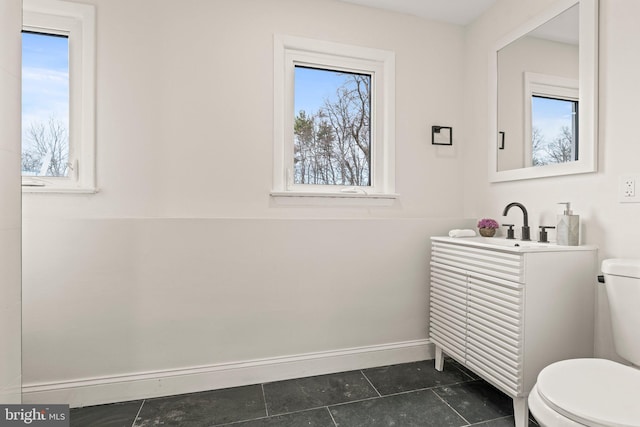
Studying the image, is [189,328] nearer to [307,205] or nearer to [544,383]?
[307,205]

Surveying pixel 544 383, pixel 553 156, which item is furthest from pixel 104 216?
pixel 553 156

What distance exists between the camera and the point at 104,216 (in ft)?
5.91

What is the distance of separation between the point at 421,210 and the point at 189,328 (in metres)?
1.67

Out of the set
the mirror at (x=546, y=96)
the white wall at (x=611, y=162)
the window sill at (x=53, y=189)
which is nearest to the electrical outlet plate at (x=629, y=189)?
the white wall at (x=611, y=162)

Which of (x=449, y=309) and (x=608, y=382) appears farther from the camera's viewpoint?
(x=449, y=309)

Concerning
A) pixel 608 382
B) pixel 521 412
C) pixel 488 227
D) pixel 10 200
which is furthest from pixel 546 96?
pixel 10 200

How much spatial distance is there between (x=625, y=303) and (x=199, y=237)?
1985 mm

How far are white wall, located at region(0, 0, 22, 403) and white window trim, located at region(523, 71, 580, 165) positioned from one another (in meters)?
2.32

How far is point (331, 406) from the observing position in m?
1.73

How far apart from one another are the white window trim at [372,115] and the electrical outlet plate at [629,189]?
3.73 feet

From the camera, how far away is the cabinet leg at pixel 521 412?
150cm

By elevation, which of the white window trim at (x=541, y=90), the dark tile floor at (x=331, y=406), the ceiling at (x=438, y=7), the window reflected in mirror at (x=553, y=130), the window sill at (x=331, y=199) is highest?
the ceiling at (x=438, y=7)

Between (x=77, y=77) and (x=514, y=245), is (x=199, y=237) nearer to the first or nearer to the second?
(x=77, y=77)

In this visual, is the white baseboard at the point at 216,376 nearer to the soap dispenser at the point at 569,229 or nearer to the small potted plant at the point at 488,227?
the small potted plant at the point at 488,227
